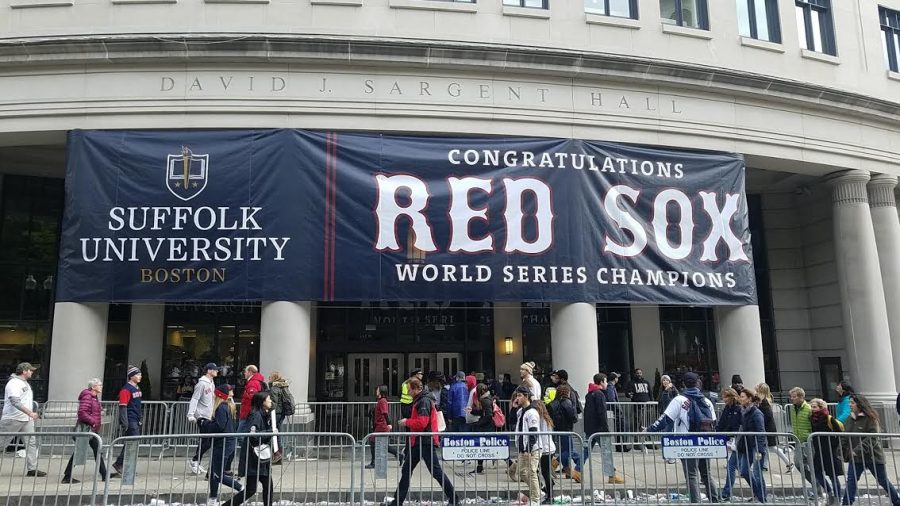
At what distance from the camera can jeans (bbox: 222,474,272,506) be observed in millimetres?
8664

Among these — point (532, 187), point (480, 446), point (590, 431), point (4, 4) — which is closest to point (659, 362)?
point (532, 187)

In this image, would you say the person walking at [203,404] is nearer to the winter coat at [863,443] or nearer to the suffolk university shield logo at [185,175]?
the suffolk university shield logo at [185,175]

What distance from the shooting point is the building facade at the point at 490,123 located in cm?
1531

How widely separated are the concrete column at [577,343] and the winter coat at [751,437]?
545 cm

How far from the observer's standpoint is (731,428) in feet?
34.0

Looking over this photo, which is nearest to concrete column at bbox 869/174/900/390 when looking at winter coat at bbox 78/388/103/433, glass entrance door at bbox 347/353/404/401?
glass entrance door at bbox 347/353/404/401

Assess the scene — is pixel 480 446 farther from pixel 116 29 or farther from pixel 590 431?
pixel 116 29

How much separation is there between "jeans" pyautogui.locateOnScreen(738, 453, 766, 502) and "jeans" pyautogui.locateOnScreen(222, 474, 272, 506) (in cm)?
667

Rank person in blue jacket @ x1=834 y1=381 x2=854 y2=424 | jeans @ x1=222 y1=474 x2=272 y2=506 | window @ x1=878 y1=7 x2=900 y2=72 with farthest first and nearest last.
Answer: window @ x1=878 y1=7 x2=900 y2=72
person in blue jacket @ x1=834 y1=381 x2=854 y2=424
jeans @ x1=222 y1=474 x2=272 y2=506

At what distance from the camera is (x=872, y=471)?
30.6ft

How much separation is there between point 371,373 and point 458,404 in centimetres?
705

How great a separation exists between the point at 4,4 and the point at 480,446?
15.4 meters

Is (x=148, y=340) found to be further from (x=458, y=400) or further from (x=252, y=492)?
(x=252, y=492)

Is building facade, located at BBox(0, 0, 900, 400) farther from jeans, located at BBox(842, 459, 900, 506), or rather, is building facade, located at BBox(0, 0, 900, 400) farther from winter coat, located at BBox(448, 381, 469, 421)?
jeans, located at BBox(842, 459, 900, 506)
